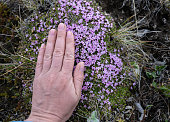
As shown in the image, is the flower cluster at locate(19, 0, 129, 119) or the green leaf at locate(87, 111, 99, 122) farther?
the flower cluster at locate(19, 0, 129, 119)

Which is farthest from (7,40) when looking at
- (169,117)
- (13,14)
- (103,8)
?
(169,117)

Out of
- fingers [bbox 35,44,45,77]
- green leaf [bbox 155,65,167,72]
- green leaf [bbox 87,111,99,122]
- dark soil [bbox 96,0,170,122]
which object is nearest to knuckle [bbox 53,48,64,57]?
fingers [bbox 35,44,45,77]

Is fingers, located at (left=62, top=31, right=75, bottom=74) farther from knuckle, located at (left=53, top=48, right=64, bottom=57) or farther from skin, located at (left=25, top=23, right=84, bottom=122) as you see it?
knuckle, located at (left=53, top=48, right=64, bottom=57)

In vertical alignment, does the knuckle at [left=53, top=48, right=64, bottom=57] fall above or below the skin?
above

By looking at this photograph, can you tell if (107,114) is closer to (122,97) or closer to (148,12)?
(122,97)

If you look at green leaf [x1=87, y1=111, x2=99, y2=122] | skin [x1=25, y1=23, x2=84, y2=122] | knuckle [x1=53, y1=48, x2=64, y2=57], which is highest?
knuckle [x1=53, y1=48, x2=64, y2=57]

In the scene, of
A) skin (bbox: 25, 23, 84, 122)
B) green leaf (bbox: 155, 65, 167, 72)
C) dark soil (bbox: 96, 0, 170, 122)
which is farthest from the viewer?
dark soil (bbox: 96, 0, 170, 122)
